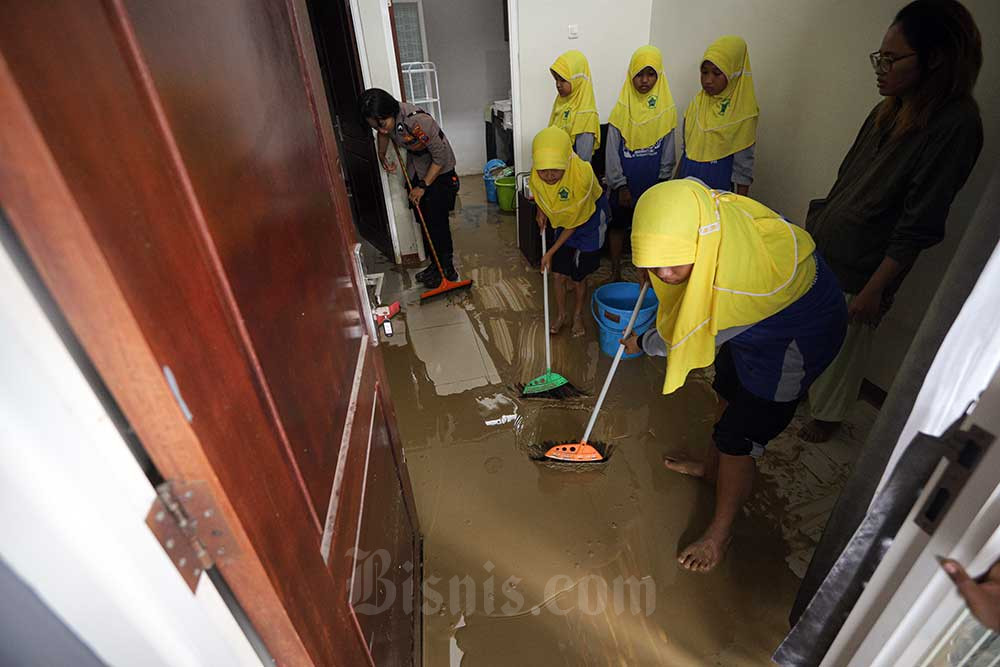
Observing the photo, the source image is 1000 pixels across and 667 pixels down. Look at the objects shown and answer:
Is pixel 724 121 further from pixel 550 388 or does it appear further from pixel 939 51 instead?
pixel 550 388

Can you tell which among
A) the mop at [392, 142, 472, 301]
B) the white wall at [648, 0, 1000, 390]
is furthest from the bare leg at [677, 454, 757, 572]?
the mop at [392, 142, 472, 301]

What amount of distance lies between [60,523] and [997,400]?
38.1 inches

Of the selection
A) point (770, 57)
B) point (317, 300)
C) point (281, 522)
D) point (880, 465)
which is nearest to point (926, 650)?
point (880, 465)

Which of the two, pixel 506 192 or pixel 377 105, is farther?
pixel 506 192

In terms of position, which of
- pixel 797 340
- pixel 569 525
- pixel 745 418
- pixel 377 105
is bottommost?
pixel 569 525

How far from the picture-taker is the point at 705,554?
5.25 feet

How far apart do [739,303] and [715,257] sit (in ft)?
0.47

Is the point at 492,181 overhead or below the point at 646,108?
below

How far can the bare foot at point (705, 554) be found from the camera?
1.59 metres

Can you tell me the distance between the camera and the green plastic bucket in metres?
4.63

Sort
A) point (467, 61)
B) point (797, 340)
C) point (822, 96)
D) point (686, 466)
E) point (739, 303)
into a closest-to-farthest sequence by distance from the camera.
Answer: point (739, 303) < point (797, 340) < point (686, 466) < point (822, 96) < point (467, 61)

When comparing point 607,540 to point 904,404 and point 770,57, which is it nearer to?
point 904,404

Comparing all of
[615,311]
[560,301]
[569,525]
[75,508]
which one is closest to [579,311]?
[560,301]

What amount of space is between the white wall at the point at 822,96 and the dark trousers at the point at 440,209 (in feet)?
5.90
